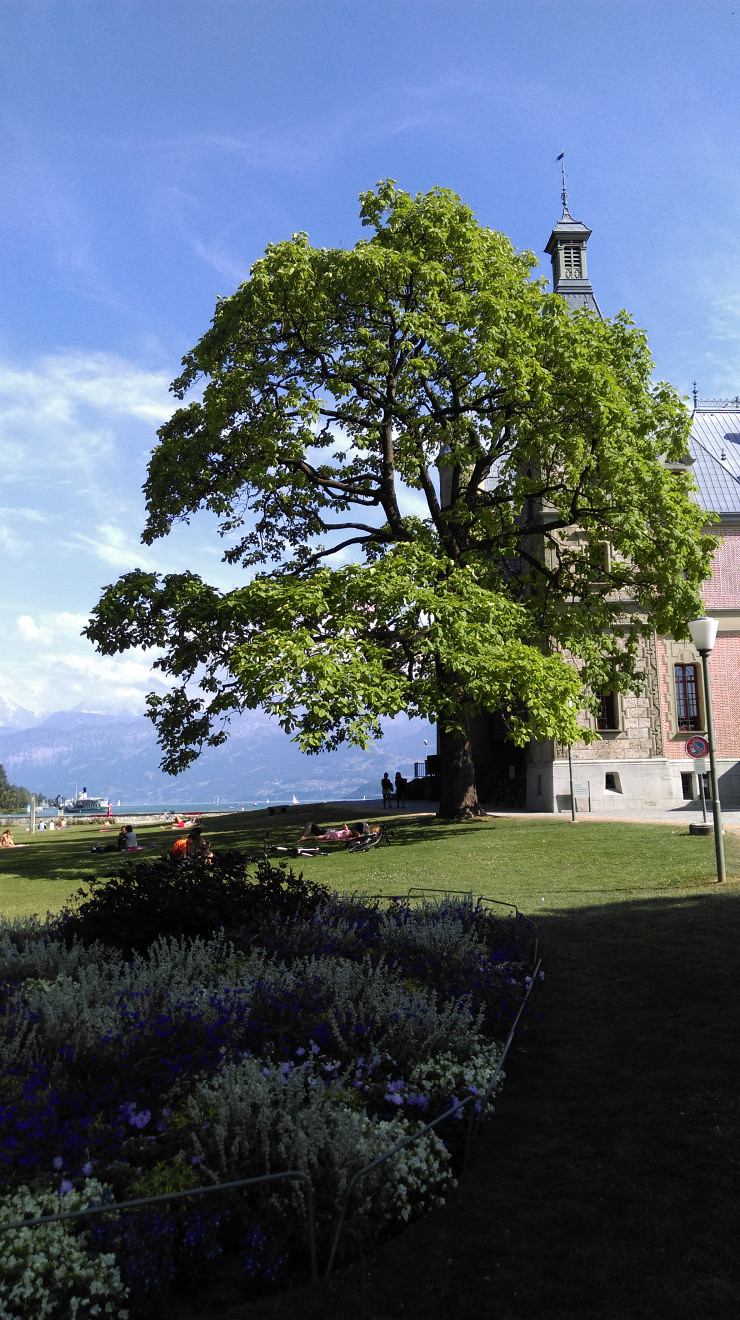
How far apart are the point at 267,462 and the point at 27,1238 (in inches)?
866

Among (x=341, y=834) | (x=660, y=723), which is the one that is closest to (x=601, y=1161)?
(x=341, y=834)

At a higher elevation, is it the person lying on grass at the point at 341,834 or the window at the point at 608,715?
the window at the point at 608,715

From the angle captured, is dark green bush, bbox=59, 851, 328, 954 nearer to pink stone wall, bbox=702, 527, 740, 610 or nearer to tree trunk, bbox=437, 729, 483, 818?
tree trunk, bbox=437, 729, 483, 818

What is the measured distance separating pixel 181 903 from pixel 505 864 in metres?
10.3

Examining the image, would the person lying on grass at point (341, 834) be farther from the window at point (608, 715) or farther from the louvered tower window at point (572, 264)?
the louvered tower window at point (572, 264)

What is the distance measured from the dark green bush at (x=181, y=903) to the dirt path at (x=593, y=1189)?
3224 millimetres

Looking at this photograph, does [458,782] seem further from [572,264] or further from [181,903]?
[572,264]

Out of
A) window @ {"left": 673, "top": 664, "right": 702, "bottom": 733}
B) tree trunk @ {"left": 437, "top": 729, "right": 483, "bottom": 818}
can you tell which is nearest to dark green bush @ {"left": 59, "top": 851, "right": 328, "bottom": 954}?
tree trunk @ {"left": 437, "top": 729, "right": 483, "bottom": 818}

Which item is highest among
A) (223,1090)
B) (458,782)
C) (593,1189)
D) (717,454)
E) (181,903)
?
(717,454)

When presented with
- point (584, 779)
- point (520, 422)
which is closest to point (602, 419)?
point (520, 422)

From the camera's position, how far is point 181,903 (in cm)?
984

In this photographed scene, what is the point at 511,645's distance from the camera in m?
22.4

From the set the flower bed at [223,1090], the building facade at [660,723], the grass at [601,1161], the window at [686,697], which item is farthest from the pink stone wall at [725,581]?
the flower bed at [223,1090]

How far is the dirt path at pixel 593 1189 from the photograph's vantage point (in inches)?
166
